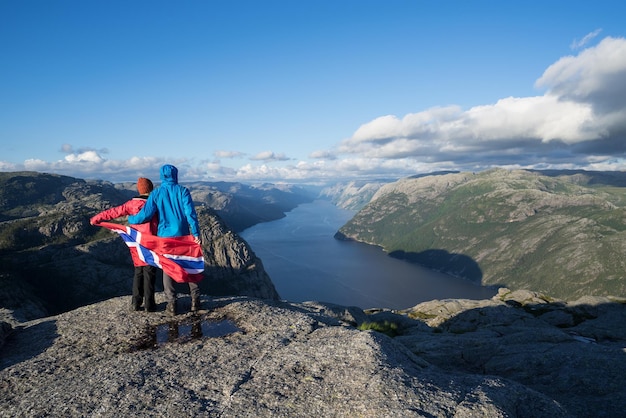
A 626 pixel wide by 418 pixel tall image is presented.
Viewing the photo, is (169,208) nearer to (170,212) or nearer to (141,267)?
(170,212)

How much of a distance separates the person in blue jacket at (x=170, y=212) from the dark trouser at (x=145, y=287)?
0.77 m

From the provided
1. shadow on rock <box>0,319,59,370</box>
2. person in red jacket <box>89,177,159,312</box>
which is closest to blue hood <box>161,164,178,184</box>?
person in red jacket <box>89,177,159,312</box>

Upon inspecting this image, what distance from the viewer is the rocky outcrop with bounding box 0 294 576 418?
801 centimetres

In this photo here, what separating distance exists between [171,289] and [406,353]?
31.2 ft

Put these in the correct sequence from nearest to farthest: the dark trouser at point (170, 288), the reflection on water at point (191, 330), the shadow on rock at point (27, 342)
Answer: the shadow on rock at point (27, 342) → the reflection on water at point (191, 330) → the dark trouser at point (170, 288)

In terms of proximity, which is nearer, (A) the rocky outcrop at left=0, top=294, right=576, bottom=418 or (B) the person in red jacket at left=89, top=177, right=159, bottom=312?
(A) the rocky outcrop at left=0, top=294, right=576, bottom=418

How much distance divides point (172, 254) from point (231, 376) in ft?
21.7

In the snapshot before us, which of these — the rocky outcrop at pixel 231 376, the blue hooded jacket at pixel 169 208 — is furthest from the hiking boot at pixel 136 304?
the blue hooded jacket at pixel 169 208

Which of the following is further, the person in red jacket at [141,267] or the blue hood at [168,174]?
the person in red jacket at [141,267]

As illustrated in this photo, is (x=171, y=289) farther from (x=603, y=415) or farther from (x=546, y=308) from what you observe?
(x=546, y=308)

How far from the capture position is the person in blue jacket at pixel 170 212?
13.8 m

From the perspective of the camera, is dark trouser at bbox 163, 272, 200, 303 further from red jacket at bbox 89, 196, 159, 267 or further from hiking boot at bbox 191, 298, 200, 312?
red jacket at bbox 89, 196, 159, 267

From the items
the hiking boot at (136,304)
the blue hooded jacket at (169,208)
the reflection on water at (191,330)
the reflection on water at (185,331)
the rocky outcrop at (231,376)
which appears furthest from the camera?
the hiking boot at (136,304)

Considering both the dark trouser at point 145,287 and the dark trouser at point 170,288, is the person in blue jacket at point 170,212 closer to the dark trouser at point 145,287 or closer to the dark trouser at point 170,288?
the dark trouser at point 170,288
